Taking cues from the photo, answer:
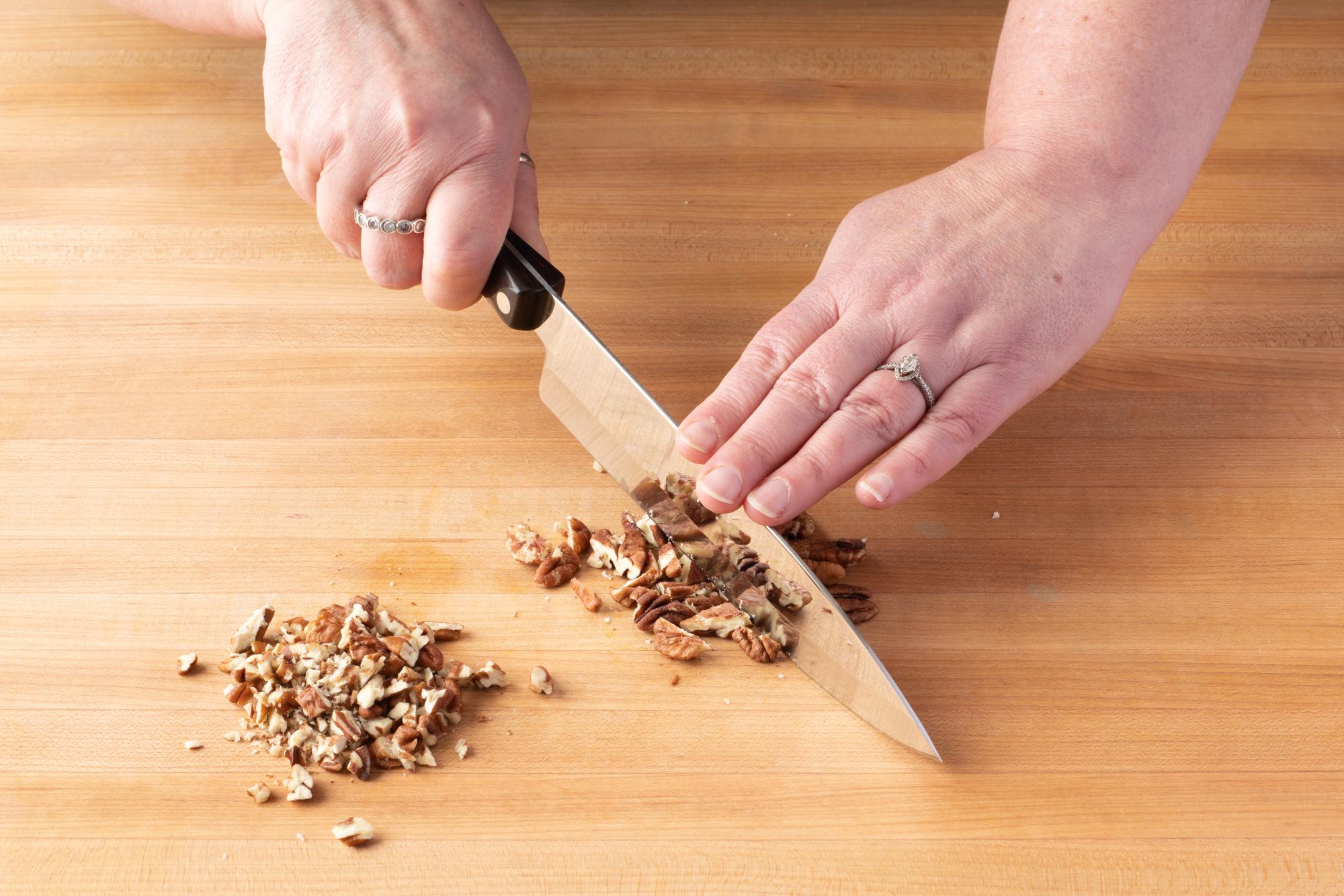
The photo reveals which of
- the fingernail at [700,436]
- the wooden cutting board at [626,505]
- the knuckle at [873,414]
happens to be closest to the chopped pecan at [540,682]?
the wooden cutting board at [626,505]

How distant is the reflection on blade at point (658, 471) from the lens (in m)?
0.81

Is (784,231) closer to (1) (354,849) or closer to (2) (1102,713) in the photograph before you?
(2) (1102,713)

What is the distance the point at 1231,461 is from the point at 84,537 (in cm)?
105

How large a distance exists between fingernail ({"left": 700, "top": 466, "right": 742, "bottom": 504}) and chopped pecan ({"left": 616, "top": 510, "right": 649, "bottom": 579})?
0.37ft

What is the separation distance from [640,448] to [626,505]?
75 millimetres

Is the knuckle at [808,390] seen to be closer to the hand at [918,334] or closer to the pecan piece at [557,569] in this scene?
the hand at [918,334]

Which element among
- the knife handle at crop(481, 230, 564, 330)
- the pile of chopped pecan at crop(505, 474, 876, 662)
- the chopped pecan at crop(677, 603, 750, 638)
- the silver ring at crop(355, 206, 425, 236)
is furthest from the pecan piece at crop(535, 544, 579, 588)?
the silver ring at crop(355, 206, 425, 236)

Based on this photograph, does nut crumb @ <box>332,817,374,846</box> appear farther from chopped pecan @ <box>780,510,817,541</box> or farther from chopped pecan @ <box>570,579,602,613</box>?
A: chopped pecan @ <box>780,510,817,541</box>

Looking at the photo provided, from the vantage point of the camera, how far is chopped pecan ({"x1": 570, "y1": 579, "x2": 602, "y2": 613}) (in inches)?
35.5

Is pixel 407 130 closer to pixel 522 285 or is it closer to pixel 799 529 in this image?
pixel 522 285

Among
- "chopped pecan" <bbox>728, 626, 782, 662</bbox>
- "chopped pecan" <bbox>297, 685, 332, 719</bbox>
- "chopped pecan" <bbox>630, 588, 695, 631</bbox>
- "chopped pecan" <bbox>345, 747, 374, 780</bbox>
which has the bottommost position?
"chopped pecan" <bbox>345, 747, 374, 780</bbox>

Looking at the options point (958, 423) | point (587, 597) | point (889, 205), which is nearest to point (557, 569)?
point (587, 597)

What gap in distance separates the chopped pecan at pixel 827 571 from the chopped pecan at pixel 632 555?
138 mm

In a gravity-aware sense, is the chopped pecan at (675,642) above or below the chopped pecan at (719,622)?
below
